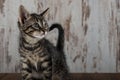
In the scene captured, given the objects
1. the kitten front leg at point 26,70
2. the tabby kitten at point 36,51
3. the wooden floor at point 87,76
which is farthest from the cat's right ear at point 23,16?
the wooden floor at point 87,76

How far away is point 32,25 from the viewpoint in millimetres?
1825

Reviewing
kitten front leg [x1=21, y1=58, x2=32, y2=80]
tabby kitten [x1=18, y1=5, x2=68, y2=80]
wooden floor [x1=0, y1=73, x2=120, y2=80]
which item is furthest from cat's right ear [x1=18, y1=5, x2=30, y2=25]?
wooden floor [x1=0, y1=73, x2=120, y2=80]

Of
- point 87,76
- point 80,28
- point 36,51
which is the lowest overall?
point 87,76

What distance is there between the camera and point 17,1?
240cm

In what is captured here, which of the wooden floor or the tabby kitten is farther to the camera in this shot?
the wooden floor

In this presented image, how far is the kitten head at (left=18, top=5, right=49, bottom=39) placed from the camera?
1.82 meters

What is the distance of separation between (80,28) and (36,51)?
1.97 ft

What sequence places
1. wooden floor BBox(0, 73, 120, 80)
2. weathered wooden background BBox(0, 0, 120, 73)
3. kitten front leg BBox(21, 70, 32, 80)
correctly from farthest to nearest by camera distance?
weathered wooden background BBox(0, 0, 120, 73) → wooden floor BBox(0, 73, 120, 80) → kitten front leg BBox(21, 70, 32, 80)

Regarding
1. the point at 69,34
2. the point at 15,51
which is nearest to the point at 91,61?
the point at 69,34

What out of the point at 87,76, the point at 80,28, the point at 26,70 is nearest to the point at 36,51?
the point at 26,70

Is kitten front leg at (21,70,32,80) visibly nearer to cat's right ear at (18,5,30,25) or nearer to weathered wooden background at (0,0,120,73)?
cat's right ear at (18,5,30,25)

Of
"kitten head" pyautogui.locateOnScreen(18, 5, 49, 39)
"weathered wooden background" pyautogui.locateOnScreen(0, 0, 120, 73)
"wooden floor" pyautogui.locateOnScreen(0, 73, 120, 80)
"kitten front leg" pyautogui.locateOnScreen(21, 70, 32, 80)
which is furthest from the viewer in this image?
"weathered wooden background" pyautogui.locateOnScreen(0, 0, 120, 73)

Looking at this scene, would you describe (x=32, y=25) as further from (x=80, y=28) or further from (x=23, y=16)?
(x=80, y=28)

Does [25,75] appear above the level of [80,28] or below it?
below
